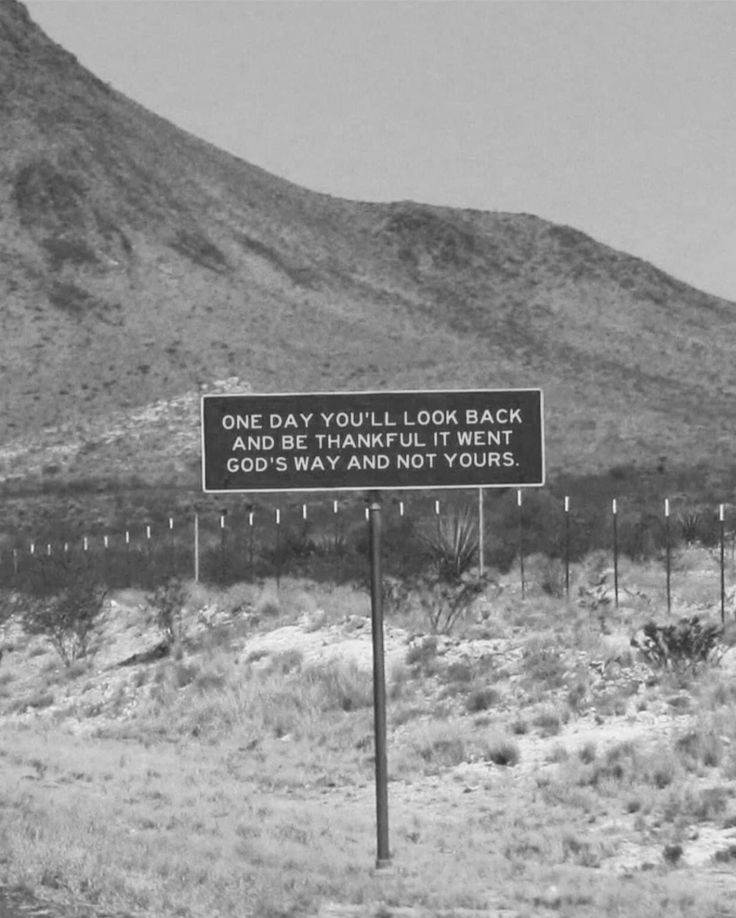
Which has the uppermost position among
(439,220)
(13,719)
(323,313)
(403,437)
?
(439,220)

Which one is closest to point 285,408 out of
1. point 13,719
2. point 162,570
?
point 13,719

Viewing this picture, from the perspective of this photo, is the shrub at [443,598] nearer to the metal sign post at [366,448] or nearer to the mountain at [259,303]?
the metal sign post at [366,448]

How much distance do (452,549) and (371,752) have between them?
825 centimetres

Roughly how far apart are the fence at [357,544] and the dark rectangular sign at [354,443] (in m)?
10.6

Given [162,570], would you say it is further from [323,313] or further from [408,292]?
[408,292]

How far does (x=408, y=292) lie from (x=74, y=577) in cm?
6919

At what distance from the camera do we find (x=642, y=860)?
1238cm

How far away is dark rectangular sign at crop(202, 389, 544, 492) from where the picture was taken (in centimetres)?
1116

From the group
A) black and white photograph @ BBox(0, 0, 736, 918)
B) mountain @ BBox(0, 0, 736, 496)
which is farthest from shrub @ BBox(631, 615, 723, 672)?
mountain @ BBox(0, 0, 736, 496)

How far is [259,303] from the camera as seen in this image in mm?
85688

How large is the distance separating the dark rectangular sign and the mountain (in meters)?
52.8

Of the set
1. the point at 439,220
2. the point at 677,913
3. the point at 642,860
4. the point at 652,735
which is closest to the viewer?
the point at 677,913

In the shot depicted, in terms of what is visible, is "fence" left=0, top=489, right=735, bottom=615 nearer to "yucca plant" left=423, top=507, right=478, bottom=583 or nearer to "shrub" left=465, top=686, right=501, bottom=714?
"yucca plant" left=423, top=507, right=478, bottom=583

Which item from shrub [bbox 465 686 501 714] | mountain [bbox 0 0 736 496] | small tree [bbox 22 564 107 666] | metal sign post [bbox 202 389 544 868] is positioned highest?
mountain [bbox 0 0 736 496]
